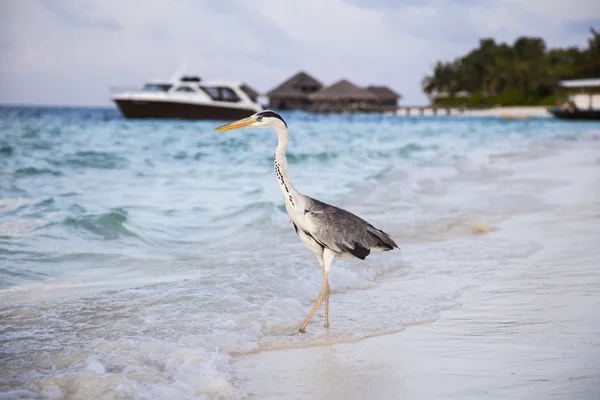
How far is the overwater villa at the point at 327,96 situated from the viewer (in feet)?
295

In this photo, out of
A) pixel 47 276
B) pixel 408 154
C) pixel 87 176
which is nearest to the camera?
pixel 47 276

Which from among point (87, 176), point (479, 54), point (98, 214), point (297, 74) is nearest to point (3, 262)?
point (98, 214)

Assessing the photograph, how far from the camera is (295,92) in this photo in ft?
299

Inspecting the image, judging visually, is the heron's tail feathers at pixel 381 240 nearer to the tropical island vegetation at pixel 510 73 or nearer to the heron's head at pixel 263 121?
the heron's head at pixel 263 121

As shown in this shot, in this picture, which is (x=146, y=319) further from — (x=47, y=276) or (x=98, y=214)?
(x=98, y=214)

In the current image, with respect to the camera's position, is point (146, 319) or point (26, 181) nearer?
point (146, 319)

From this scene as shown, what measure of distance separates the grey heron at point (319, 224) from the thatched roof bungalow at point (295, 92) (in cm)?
8508

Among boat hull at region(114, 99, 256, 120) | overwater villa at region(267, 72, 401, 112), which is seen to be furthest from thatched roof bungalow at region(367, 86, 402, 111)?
boat hull at region(114, 99, 256, 120)

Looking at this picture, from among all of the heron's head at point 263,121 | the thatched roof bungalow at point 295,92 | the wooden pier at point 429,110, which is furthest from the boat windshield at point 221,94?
the wooden pier at point 429,110

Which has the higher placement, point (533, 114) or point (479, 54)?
point (479, 54)

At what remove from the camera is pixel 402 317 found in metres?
4.34

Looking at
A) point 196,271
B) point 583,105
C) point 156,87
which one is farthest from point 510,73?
point 196,271

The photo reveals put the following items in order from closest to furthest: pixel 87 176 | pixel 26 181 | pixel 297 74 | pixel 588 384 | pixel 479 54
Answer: pixel 588 384, pixel 26 181, pixel 87 176, pixel 297 74, pixel 479 54

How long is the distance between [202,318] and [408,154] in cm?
1770
